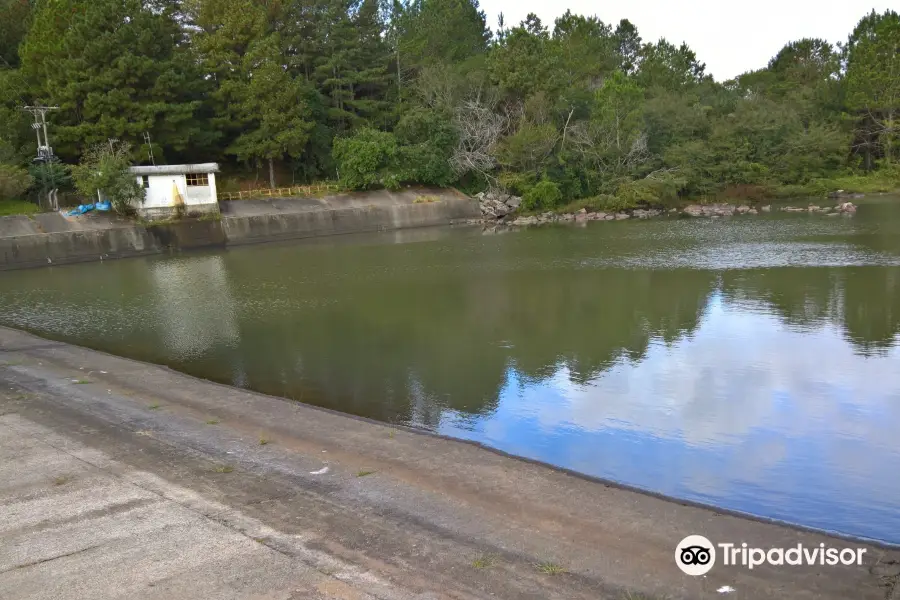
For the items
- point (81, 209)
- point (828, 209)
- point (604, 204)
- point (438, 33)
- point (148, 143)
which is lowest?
point (828, 209)

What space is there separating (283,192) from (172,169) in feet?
23.6

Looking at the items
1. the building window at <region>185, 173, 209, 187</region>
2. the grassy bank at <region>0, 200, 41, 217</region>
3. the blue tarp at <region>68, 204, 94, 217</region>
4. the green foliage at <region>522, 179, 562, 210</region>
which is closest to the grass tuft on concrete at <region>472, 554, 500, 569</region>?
the blue tarp at <region>68, 204, 94, 217</region>

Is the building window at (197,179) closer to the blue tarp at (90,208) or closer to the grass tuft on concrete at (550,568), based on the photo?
the blue tarp at (90,208)

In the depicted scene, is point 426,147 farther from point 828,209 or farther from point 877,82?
point 877,82

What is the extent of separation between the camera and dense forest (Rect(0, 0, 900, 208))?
Answer: 39.8 m

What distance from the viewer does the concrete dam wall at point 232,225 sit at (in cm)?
3541

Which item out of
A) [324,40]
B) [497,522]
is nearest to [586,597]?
[497,522]

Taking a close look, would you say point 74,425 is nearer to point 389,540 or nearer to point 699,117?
point 389,540

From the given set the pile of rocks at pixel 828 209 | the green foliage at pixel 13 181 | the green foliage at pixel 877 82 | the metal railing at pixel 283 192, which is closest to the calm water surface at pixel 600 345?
the green foliage at pixel 13 181

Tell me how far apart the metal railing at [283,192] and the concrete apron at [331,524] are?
35.2 meters

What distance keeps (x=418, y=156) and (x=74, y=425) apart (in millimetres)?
39036

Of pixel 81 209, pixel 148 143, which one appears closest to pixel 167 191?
pixel 148 143

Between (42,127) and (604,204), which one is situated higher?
(42,127)

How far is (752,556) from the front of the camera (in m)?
5.98
